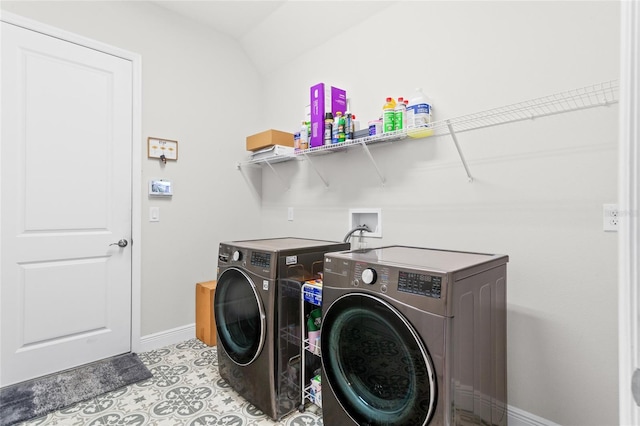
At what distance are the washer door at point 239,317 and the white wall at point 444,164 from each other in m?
0.87

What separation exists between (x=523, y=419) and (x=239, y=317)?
154cm

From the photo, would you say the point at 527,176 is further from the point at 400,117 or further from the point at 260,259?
the point at 260,259

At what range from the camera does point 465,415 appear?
1.15 meters

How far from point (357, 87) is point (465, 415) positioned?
201 centimetres

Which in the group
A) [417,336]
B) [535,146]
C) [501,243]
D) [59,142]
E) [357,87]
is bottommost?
[417,336]

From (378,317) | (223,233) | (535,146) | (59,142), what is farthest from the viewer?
(223,233)

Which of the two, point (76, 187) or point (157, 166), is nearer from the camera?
point (76, 187)

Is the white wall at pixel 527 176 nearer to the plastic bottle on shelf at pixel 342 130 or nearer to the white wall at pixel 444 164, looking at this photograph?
the white wall at pixel 444 164

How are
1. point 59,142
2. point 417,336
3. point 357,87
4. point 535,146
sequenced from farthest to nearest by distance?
1. point 357,87
2. point 59,142
3. point 535,146
4. point 417,336

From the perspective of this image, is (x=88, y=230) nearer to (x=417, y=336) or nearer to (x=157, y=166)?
(x=157, y=166)

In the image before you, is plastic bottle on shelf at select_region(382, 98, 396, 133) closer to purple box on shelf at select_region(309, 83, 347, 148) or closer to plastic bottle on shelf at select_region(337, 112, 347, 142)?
plastic bottle on shelf at select_region(337, 112, 347, 142)

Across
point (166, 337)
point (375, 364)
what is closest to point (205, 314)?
point (166, 337)

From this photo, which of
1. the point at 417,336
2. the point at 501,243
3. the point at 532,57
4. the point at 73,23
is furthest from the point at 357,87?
the point at 73,23

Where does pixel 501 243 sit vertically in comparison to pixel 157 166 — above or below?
below
